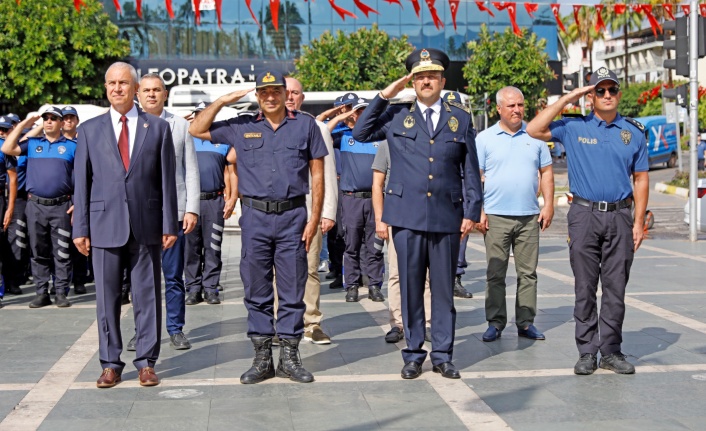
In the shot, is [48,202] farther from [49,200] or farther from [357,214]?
[357,214]

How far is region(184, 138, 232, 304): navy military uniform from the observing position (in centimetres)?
1049

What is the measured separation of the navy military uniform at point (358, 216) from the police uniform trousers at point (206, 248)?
4.37 feet

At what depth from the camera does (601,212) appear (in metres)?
6.86

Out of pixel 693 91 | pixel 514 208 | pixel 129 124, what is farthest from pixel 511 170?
pixel 693 91

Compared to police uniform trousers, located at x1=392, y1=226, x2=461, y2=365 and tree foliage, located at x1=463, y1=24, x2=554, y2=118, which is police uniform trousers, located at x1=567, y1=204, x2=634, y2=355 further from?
tree foliage, located at x1=463, y1=24, x2=554, y2=118

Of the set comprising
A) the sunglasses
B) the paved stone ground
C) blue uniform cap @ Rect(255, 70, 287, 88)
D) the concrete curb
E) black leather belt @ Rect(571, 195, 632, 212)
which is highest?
blue uniform cap @ Rect(255, 70, 287, 88)

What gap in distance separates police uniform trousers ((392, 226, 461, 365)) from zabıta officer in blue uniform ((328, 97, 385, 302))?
3466 millimetres

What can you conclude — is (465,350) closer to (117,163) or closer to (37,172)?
(117,163)

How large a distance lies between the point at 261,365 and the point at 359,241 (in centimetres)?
435

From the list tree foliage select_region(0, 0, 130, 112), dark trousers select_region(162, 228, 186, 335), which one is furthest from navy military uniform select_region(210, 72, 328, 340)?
tree foliage select_region(0, 0, 130, 112)

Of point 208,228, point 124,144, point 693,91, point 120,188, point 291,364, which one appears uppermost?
point 693,91

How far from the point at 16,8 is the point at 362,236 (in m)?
32.5

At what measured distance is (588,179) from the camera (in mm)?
6902

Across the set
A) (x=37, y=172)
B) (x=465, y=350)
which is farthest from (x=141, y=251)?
(x=37, y=172)
